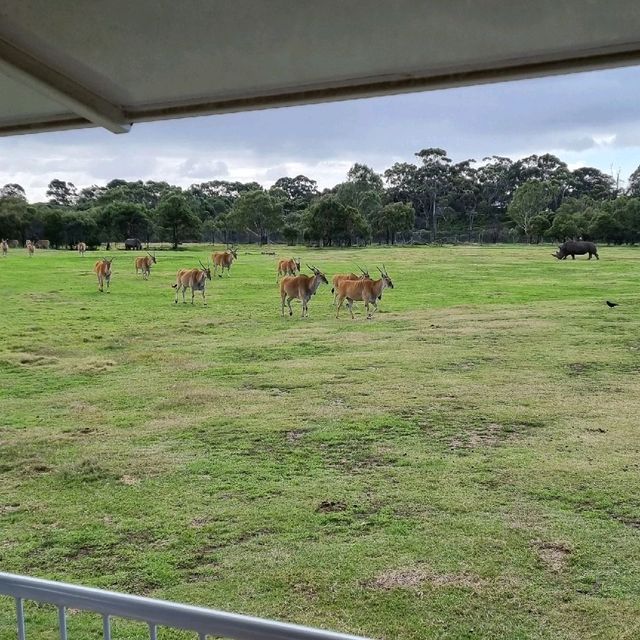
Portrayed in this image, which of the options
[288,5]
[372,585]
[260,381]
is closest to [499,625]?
[372,585]

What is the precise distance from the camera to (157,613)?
66cm

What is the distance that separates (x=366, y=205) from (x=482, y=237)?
5.62 ft

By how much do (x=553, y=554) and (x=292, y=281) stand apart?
210 inches

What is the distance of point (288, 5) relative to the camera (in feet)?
2.70

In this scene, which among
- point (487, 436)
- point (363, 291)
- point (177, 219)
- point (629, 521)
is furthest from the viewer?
point (177, 219)

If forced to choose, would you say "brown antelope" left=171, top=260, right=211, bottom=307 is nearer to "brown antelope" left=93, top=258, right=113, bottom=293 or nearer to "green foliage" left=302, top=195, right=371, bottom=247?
"brown antelope" left=93, top=258, right=113, bottom=293

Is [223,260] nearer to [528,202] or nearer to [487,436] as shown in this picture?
[528,202]

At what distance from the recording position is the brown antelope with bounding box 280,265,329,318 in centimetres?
750

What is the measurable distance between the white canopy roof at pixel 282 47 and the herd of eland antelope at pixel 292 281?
6.28m

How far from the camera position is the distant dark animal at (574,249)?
9.41m

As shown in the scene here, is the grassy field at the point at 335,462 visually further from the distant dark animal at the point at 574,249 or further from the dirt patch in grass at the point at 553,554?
the distant dark animal at the point at 574,249

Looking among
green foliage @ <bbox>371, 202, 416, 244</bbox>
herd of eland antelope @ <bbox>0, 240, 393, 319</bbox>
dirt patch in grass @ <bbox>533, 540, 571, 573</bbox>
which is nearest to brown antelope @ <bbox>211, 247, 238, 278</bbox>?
herd of eland antelope @ <bbox>0, 240, 393, 319</bbox>

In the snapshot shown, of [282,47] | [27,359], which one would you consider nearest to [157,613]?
[282,47]

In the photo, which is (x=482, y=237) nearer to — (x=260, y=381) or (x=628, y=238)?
(x=628, y=238)
